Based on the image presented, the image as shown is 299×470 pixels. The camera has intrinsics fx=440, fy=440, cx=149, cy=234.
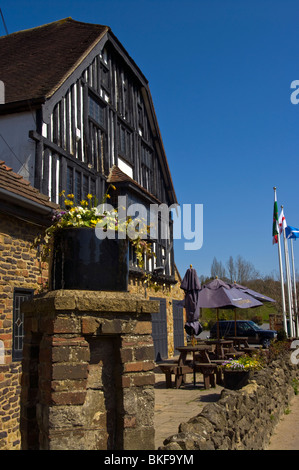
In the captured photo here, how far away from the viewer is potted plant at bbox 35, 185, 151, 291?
2805mm

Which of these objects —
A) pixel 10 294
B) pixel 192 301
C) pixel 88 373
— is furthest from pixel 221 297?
pixel 88 373

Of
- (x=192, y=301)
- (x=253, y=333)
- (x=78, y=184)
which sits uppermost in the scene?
(x=78, y=184)

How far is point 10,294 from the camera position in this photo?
25.2ft

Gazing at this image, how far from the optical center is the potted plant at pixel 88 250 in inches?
110

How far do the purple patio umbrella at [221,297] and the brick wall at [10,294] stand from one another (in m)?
5.73

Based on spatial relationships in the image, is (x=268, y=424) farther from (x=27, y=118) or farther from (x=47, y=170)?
(x=27, y=118)

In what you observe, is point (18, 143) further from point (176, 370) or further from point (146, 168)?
point (146, 168)

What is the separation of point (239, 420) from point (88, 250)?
11.6 feet

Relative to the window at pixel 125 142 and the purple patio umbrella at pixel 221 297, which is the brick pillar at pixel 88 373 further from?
the window at pixel 125 142

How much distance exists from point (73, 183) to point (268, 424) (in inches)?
272

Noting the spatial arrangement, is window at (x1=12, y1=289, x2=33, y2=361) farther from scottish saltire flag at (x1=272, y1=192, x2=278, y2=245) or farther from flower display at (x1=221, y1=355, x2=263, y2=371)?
scottish saltire flag at (x1=272, y1=192, x2=278, y2=245)

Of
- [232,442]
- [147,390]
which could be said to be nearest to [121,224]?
[147,390]

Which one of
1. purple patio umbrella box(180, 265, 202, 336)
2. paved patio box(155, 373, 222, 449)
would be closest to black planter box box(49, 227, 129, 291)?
paved patio box(155, 373, 222, 449)

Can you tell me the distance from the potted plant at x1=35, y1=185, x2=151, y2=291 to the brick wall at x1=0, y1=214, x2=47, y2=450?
421 centimetres
